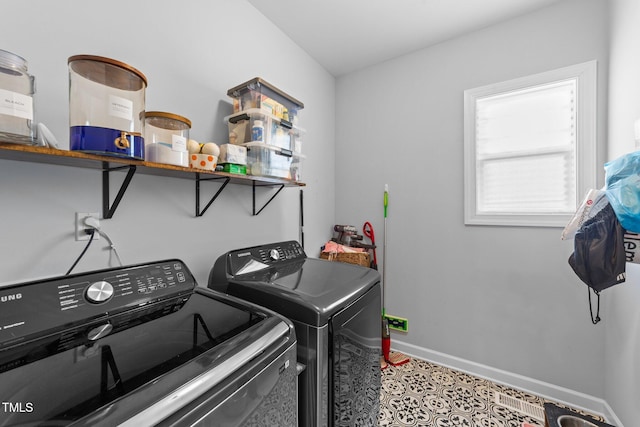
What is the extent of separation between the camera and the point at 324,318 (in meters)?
1.07

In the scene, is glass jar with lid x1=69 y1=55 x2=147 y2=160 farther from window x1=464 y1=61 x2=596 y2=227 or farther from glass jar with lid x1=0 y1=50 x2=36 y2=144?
window x1=464 y1=61 x2=596 y2=227

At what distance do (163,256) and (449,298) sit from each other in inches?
85.9

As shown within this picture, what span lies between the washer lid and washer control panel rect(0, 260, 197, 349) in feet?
0.95

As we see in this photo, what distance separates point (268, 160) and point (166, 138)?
0.52m

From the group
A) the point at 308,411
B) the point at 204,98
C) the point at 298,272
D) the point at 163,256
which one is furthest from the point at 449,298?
the point at 204,98

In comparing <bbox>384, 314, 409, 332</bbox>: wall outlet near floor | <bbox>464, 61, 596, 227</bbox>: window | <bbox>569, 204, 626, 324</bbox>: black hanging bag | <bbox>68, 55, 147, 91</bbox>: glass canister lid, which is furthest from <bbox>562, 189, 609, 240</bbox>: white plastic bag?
<bbox>68, 55, 147, 91</bbox>: glass canister lid

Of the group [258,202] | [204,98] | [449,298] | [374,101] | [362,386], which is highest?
[374,101]

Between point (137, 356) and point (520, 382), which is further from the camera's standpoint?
point (520, 382)

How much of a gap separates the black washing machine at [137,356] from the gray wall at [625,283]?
1.81m

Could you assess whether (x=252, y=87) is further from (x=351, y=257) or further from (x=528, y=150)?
(x=528, y=150)

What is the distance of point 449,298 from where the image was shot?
231cm

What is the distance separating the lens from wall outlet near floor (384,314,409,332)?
8.18 feet

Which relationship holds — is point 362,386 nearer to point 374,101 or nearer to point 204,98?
point 204,98

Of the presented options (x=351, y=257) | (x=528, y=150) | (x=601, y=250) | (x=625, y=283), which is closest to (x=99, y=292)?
(x=351, y=257)
